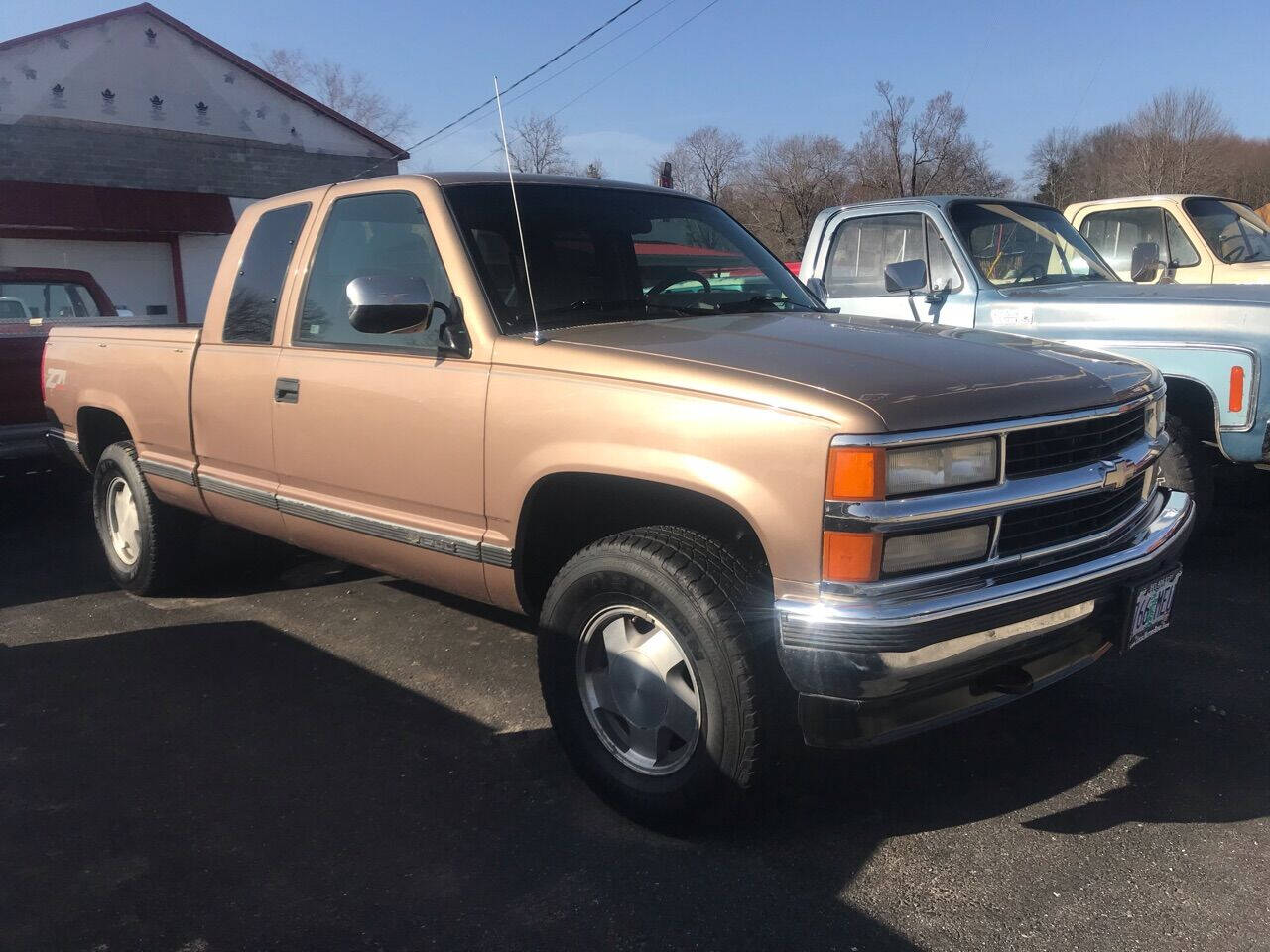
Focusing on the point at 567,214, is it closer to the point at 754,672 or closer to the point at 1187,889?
the point at 754,672

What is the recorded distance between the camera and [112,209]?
19.2m

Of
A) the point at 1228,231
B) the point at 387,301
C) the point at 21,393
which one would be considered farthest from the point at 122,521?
the point at 1228,231

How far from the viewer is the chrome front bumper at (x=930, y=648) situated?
247 cm

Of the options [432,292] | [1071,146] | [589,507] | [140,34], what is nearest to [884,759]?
[589,507]

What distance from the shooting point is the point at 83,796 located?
3.29 metres

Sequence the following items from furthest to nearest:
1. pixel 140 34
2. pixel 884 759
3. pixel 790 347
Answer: pixel 140 34
pixel 884 759
pixel 790 347

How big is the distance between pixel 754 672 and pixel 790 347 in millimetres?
962

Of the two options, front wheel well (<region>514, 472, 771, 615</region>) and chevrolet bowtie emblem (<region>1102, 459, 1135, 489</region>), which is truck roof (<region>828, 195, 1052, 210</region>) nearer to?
chevrolet bowtie emblem (<region>1102, 459, 1135, 489</region>)

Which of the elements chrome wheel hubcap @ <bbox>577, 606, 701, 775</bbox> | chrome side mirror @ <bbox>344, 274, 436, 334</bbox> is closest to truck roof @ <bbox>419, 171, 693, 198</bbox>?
chrome side mirror @ <bbox>344, 274, 436, 334</bbox>

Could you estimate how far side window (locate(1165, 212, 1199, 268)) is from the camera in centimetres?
830

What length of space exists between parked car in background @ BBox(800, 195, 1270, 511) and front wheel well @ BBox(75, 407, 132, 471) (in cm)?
373

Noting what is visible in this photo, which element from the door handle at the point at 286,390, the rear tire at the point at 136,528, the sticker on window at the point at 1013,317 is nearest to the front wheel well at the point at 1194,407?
the sticker on window at the point at 1013,317

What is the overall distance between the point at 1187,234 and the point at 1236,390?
3.92 m

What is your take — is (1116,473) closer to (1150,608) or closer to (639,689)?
(1150,608)
